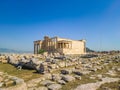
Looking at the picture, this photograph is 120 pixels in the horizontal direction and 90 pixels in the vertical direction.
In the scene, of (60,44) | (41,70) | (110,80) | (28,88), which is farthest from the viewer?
(60,44)

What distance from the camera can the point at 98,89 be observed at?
33.8ft

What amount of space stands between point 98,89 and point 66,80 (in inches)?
117

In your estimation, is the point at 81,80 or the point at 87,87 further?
the point at 81,80

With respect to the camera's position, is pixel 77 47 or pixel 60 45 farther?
pixel 77 47

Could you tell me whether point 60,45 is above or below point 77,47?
above

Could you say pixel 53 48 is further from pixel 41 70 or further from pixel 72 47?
pixel 41 70

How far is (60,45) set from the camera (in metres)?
71.6

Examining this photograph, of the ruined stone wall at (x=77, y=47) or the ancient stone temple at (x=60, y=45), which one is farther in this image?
the ruined stone wall at (x=77, y=47)

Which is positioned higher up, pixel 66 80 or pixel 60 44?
pixel 60 44

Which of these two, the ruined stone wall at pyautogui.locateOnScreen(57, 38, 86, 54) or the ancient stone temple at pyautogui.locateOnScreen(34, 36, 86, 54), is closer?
the ancient stone temple at pyautogui.locateOnScreen(34, 36, 86, 54)

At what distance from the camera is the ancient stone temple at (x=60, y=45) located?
70.6m

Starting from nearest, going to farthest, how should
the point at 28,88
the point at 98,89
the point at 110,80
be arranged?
1. the point at 98,89
2. the point at 28,88
3. the point at 110,80

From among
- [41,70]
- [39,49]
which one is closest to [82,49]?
[39,49]

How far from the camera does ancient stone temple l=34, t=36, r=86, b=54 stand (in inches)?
2781
